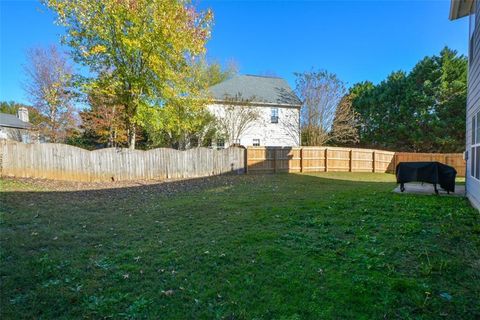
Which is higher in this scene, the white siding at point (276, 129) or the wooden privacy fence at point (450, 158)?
the white siding at point (276, 129)

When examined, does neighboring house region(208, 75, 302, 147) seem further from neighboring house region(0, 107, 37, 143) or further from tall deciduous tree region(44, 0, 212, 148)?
neighboring house region(0, 107, 37, 143)

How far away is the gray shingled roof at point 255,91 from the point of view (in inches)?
765

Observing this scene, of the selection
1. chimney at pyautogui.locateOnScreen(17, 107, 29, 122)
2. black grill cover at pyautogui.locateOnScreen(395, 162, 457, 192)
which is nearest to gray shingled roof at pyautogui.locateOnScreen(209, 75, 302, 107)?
black grill cover at pyautogui.locateOnScreen(395, 162, 457, 192)

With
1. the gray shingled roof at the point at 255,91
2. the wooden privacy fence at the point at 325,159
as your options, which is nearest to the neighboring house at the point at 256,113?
the gray shingled roof at the point at 255,91

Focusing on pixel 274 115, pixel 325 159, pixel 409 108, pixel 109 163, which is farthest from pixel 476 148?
pixel 409 108

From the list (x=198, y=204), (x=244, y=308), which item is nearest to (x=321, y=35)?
(x=198, y=204)

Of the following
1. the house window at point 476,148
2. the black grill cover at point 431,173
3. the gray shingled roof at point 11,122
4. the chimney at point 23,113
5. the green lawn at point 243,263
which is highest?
the chimney at point 23,113

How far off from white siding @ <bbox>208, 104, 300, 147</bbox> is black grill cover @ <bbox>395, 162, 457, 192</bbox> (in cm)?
1273

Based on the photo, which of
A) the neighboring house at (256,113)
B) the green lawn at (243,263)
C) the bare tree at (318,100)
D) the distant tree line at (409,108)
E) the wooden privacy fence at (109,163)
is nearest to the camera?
the green lawn at (243,263)

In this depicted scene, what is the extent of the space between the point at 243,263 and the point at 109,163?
9.81 m

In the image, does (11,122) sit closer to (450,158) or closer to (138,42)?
(138,42)

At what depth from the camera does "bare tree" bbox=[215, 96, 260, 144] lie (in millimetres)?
18531

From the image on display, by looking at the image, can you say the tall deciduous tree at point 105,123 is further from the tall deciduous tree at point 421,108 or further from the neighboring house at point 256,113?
the tall deciduous tree at point 421,108

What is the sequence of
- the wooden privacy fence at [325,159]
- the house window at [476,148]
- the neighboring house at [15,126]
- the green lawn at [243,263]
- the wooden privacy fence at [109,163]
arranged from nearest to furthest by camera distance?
the green lawn at [243,263], the house window at [476,148], the wooden privacy fence at [109,163], the wooden privacy fence at [325,159], the neighboring house at [15,126]
